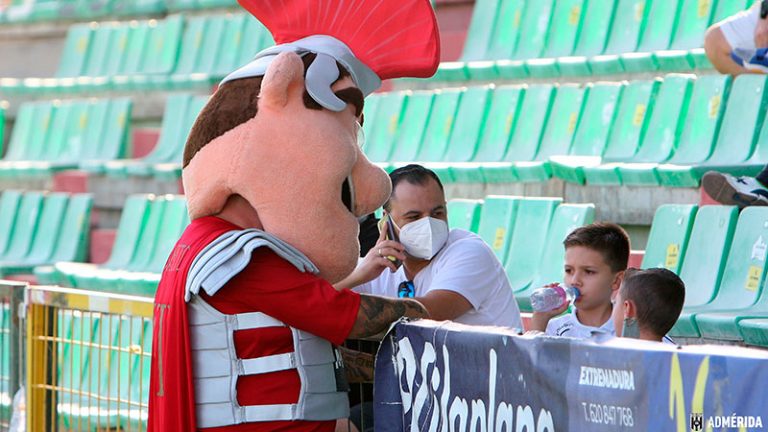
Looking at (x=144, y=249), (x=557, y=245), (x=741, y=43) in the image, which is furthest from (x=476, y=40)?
(x=557, y=245)

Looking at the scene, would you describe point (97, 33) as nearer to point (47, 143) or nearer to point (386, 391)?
point (47, 143)

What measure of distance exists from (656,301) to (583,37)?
16.6ft

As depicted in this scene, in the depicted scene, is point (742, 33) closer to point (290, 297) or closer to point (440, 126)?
point (440, 126)

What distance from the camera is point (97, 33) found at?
12531mm

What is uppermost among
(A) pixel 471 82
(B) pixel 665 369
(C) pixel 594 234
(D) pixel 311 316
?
(A) pixel 471 82

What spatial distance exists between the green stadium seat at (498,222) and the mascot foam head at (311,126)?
10.3 feet

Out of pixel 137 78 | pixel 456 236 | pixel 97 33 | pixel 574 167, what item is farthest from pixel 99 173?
pixel 456 236

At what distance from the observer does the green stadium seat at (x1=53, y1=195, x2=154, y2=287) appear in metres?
9.30

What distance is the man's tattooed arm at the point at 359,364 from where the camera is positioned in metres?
3.94

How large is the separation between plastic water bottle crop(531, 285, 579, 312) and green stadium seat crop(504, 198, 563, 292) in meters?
2.32

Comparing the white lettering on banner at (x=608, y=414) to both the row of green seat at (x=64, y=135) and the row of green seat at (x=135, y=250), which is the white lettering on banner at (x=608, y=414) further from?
the row of green seat at (x=64, y=135)

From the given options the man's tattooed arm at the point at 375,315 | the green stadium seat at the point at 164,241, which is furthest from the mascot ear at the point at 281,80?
the green stadium seat at the point at 164,241

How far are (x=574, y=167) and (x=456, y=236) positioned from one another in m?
2.71

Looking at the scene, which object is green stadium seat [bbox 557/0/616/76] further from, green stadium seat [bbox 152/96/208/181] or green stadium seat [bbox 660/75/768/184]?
green stadium seat [bbox 152/96/208/181]
